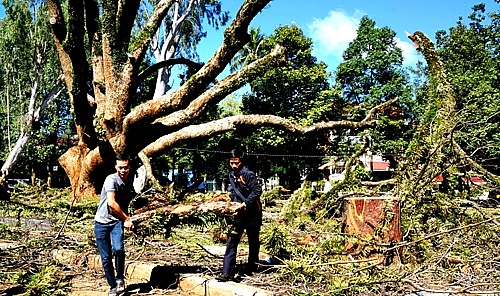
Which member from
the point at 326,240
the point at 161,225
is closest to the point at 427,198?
the point at 326,240

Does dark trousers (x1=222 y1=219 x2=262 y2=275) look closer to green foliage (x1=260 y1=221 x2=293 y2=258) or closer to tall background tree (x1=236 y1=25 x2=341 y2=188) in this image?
green foliage (x1=260 y1=221 x2=293 y2=258)

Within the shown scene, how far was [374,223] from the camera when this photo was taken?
634 centimetres

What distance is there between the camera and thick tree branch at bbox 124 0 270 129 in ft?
33.9

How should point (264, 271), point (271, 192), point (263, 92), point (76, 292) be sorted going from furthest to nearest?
point (263, 92) < point (271, 192) < point (264, 271) < point (76, 292)

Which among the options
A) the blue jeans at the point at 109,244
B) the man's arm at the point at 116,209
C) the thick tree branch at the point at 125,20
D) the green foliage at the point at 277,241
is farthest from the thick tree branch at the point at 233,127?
the man's arm at the point at 116,209

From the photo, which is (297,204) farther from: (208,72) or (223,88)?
Result: (208,72)

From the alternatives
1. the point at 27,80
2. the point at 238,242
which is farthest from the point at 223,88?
the point at 27,80

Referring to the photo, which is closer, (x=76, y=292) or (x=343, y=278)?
(x=343, y=278)

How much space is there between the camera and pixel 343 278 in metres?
5.02

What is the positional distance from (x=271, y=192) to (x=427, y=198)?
22.2 feet

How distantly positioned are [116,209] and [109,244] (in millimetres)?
491

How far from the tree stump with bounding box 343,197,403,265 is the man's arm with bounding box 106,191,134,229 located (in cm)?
269

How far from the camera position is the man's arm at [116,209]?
16.1ft

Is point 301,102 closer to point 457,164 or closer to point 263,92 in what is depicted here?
point 263,92
